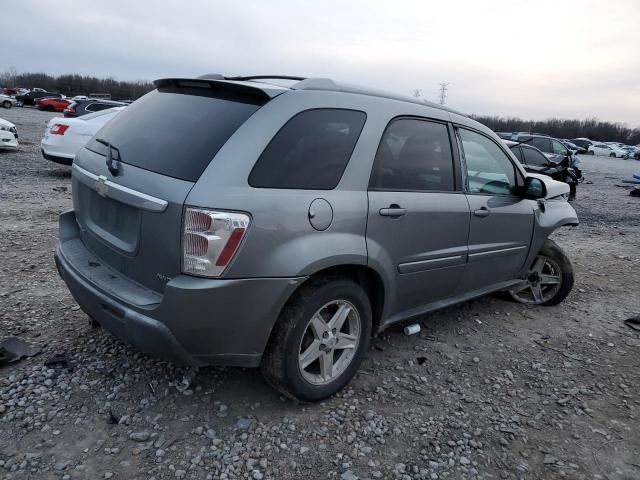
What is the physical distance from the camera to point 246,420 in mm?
2740

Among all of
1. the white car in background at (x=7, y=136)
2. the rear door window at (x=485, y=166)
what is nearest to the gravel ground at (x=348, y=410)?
the rear door window at (x=485, y=166)

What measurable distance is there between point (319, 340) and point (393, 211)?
903 millimetres

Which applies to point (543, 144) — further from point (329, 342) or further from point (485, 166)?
point (329, 342)

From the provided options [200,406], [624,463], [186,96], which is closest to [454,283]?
[624,463]

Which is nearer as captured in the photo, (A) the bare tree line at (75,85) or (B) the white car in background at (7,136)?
(B) the white car in background at (7,136)

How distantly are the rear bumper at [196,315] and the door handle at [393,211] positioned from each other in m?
0.72

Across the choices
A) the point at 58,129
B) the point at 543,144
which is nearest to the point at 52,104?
the point at 58,129

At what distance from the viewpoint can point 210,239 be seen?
2.29m

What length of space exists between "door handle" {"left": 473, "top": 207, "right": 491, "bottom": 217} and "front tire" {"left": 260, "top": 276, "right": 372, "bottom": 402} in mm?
1246

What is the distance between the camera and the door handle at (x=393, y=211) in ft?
9.63

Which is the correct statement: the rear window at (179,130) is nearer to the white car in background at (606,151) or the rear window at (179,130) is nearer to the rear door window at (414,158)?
the rear door window at (414,158)

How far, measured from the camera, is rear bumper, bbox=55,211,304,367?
2334 mm

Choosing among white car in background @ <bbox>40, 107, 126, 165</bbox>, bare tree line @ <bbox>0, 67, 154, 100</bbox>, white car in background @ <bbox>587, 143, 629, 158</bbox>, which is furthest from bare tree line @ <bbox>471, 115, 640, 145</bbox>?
white car in background @ <bbox>40, 107, 126, 165</bbox>

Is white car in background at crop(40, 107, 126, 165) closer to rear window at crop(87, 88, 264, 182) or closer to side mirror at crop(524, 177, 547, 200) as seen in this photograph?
rear window at crop(87, 88, 264, 182)
